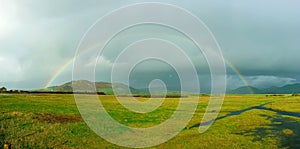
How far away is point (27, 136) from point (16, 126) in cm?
502

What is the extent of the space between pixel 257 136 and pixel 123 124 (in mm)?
19304

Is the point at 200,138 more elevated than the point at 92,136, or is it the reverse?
the point at 92,136

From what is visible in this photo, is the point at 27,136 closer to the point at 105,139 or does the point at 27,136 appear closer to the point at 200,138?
the point at 105,139

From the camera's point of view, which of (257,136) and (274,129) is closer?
(257,136)

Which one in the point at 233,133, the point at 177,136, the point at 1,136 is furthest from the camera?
the point at 233,133

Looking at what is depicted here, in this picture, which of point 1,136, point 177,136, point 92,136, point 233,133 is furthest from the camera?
point 233,133

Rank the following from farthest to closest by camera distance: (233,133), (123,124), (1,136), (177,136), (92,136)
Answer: (123,124), (233,133), (177,136), (92,136), (1,136)

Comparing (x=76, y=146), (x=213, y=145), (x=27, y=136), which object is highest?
(x=27, y=136)

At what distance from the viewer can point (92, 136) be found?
33344 millimetres

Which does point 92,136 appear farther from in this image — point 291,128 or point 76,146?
point 291,128

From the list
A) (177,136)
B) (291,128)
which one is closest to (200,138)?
(177,136)

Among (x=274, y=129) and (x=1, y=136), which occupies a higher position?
(x=1, y=136)

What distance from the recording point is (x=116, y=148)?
28562mm

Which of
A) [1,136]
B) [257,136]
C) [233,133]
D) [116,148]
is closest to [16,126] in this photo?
[1,136]
